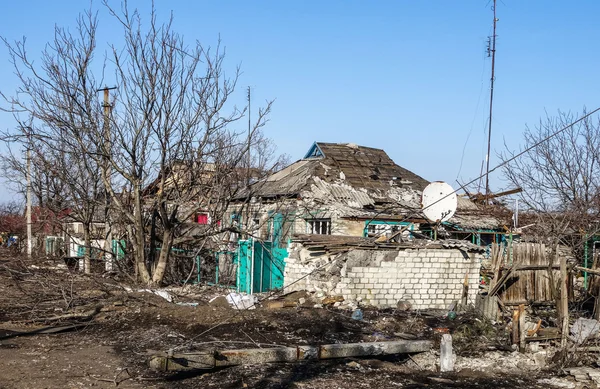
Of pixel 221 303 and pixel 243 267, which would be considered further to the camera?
pixel 243 267

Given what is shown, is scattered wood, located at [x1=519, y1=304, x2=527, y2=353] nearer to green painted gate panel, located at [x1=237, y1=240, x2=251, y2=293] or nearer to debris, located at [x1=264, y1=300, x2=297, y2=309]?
debris, located at [x1=264, y1=300, x2=297, y2=309]

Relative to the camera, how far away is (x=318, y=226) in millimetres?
19312

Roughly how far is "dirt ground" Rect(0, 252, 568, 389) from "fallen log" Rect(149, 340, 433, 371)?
0.37 ft

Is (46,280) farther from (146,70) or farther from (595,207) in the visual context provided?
(595,207)

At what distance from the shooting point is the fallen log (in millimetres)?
7574

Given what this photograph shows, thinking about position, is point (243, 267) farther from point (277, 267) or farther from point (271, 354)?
point (271, 354)

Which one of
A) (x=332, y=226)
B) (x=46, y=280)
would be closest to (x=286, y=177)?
(x=332, y=226)

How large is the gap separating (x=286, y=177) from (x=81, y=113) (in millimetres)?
8410

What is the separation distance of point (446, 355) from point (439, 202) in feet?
22.0

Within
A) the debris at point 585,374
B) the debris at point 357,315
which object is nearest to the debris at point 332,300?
the debris at point 357,315

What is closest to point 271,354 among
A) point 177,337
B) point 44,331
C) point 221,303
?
point 177,337

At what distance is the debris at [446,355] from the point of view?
28.0 feet

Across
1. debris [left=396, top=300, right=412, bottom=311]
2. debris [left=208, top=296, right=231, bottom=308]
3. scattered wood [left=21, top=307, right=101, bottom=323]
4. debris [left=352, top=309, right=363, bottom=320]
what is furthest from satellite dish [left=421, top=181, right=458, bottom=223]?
scattered wood [left=21, top=307, right=101, bottom=323]

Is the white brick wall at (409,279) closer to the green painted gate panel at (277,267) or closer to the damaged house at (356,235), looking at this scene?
the damaged house at (356,235)
